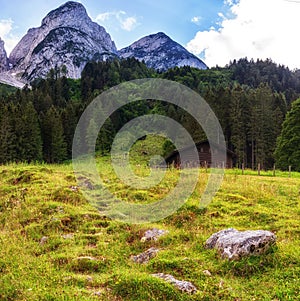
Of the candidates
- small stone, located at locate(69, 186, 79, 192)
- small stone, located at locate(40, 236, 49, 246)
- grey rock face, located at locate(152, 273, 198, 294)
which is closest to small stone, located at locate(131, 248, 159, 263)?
grey rock face, located at locate(152, 273, 198, 294)

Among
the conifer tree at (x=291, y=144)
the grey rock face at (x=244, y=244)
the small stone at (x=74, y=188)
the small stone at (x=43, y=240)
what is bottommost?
the small stone at (x=43, y=240)

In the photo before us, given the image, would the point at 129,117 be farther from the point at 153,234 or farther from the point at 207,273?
the point at 207,273

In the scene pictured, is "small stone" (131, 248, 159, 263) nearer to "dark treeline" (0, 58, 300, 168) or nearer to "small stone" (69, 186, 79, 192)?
"small stone" (69, 186, 79, 192)

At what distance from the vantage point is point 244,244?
26.0ft

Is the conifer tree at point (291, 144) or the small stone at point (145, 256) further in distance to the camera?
the conifer tree at point (291, 144)

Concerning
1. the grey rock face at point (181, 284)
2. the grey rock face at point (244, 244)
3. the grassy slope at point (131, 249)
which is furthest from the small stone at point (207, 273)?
the grey rock face at point (244, 244)

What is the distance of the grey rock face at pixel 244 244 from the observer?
7855 mm

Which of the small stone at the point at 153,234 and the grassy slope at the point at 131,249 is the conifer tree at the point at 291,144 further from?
the small stone at the point at 153,234

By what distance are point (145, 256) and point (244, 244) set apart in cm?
275

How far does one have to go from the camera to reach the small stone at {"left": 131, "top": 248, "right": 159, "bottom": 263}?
8.66 metres

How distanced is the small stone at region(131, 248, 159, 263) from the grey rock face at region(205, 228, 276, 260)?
1761 mm

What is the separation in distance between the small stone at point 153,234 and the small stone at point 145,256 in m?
0.99

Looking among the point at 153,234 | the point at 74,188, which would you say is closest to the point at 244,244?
the point at 153,234

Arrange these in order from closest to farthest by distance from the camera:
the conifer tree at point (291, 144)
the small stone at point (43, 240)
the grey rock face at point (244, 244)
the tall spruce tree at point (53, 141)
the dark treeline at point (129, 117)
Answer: the grey rock face at point (244, 244)
the small stone at point (43, 240)
the conifer tree at point (291, 144)
the dark treeline at point (129, 117)
the tall spruce tree at point (53, 141)
